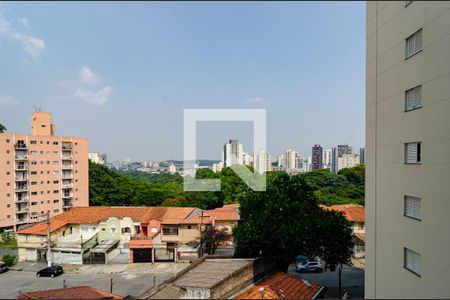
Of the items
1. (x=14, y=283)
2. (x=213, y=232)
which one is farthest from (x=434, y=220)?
(x=14, y=283)

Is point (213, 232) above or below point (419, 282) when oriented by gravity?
below

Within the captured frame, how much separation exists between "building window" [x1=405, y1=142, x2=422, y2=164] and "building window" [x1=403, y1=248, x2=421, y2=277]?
179cm

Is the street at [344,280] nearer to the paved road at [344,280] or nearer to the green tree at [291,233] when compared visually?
the paved road at [344,280]

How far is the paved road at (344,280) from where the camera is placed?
1123 centimetres

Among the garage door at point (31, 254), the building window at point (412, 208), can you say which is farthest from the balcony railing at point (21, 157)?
the building window at point (412, 208)

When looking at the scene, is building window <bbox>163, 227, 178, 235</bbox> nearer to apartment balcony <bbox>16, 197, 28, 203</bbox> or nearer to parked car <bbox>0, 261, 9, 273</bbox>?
parked car <bbox>0, 261, 9, 273</bbox>

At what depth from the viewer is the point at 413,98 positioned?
583 cm

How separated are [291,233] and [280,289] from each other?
6.95 ft

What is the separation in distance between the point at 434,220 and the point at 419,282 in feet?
3.95

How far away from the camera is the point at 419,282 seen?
5.55 meters

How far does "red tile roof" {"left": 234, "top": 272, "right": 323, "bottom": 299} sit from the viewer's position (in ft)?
23.1

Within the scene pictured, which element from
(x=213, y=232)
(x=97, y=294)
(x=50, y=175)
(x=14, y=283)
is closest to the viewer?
(x=97, y=294)

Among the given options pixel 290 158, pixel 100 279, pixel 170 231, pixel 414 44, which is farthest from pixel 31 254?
pixel 290 158

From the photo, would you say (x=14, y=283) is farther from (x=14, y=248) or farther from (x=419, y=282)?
(x=419, y=282)
